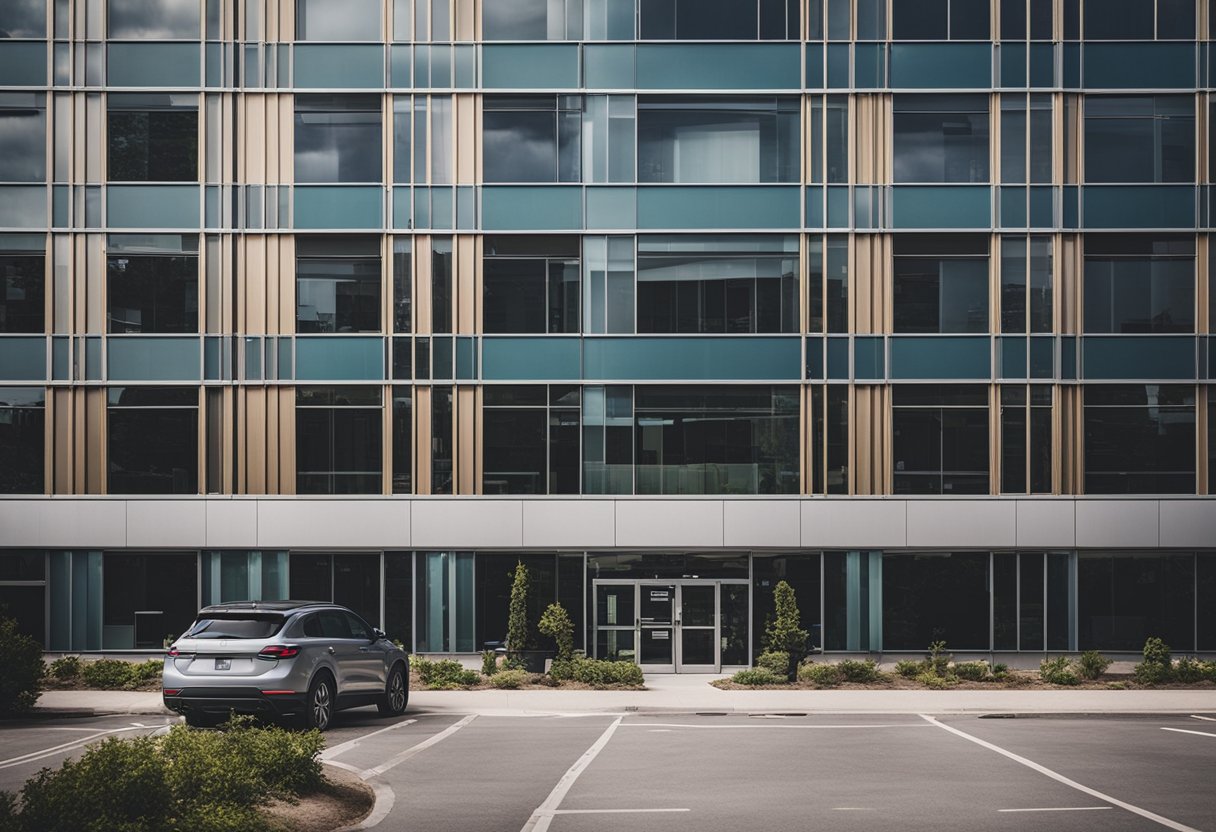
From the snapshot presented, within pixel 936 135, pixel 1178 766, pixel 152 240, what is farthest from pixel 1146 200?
pixel 152 240

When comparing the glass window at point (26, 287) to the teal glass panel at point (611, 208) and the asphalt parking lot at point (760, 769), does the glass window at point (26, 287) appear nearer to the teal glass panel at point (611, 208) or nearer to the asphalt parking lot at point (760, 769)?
the teal glass panel at point (611, 208)

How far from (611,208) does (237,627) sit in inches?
613

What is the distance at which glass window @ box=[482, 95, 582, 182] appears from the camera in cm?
2978

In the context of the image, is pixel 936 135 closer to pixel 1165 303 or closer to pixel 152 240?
pixel 1165 303

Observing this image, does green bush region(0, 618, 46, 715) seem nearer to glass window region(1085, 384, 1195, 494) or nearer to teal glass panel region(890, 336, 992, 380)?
teal glass panel region(890, 336, 992, 380)

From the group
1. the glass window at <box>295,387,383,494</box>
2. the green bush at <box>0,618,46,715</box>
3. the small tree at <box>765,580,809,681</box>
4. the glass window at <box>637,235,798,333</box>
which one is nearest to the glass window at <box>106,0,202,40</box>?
the glass window at <box>295,387,383,494</box>

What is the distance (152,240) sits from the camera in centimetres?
2972

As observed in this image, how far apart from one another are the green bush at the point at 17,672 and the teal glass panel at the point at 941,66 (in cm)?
2135

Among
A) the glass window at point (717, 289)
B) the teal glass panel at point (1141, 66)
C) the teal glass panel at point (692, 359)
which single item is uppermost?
the teal glass panel at point (1141, 66)

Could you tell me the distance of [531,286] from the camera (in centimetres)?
2969

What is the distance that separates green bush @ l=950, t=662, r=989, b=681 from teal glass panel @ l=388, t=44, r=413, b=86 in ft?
57.7

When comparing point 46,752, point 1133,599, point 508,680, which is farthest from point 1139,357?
point 46,752

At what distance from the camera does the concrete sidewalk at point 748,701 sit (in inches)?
863

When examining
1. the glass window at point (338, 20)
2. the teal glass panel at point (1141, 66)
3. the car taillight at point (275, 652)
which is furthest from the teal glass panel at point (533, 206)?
the car taillight at point (275, 652)
